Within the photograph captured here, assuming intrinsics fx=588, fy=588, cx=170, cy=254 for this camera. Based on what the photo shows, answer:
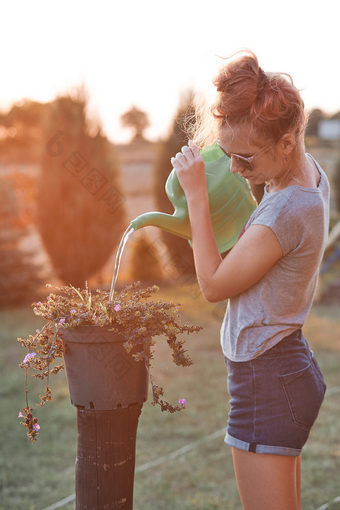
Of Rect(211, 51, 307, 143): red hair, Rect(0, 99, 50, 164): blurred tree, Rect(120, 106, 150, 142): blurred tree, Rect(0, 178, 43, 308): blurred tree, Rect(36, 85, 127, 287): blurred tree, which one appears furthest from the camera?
Rect(120, 106, 150, 142): blurred tree

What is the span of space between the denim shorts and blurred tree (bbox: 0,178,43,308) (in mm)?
6603

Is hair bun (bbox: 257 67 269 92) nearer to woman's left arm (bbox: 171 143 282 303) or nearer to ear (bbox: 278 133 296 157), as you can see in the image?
ear (bbox: 278 133 296 157)

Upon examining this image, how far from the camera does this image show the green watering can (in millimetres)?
1650

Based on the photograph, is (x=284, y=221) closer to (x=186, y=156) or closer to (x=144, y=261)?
(x=186, y=156)

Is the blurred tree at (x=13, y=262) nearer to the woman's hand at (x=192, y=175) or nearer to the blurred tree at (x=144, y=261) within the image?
the blurred tree at (x=144, y=261)

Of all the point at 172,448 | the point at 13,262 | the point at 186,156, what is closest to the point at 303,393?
the point at 186,156

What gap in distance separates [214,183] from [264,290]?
39 centimetres

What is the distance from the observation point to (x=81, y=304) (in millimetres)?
1577

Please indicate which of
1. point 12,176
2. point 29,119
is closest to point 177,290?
point 12,176

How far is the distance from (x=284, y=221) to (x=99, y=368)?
0.60m

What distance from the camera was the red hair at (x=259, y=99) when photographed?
4.43 feet

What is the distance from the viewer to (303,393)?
1457 millimetres

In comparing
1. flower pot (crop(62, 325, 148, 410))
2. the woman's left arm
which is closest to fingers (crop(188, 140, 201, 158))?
the woman's left arm

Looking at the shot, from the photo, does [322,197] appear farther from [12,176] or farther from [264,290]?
[12,176]
